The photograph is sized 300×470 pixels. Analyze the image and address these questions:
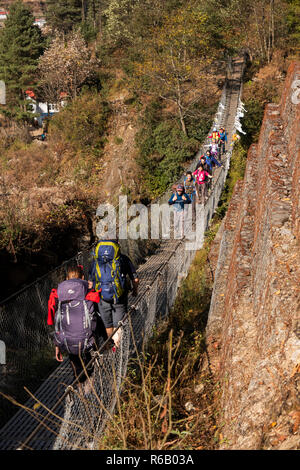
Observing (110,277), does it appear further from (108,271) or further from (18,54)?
(18,54)

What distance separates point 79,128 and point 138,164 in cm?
863

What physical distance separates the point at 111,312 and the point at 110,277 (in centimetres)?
47

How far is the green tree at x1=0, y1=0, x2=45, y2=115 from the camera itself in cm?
4178

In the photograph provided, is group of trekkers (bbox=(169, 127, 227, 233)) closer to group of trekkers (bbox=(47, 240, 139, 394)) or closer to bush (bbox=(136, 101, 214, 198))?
group of trekkers (bbox=(47, 240, 139, 394))

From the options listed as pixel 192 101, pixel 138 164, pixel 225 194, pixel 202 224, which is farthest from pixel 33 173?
pixel 202 224

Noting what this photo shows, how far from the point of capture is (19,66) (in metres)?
41.7

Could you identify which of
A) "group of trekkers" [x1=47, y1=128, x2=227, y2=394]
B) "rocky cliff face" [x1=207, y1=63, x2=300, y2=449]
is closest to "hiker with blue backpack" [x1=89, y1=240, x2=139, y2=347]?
"group of trekkers" [x1=47, y1=128, x2=227, y2=394]

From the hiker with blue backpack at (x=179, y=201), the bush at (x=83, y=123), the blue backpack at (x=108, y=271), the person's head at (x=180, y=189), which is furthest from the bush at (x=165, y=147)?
the blue backpack at (x=108, y=271)

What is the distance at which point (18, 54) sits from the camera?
4231 cm

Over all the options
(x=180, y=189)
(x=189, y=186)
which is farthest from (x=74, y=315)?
(x=189, y=186)

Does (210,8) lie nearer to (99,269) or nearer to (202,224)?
(202,224)

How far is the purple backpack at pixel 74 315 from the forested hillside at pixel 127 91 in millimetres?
8770

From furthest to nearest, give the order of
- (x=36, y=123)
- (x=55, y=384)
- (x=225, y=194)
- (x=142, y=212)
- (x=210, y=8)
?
(x=36, y=123), (x=210, y=8), (x=225, y=194), (x=142, y=212), (x=55, y=384)

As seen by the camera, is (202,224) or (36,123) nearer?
(202,224)
